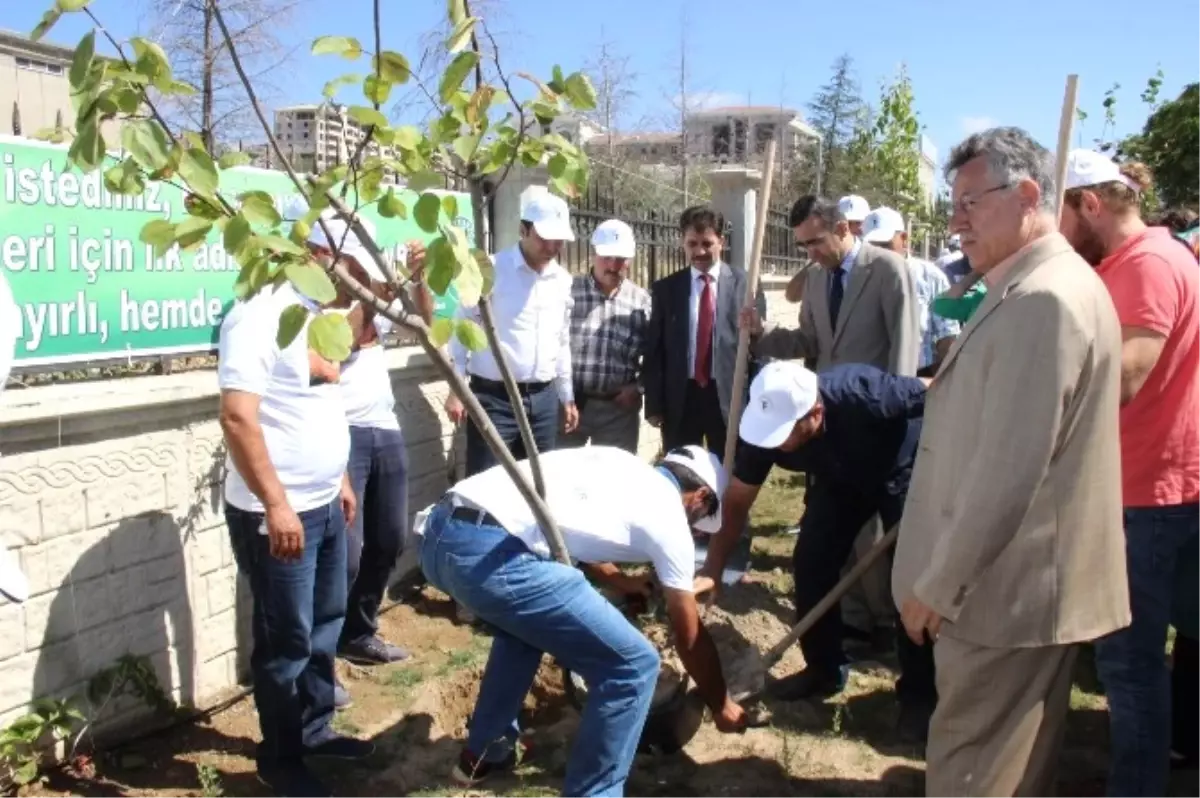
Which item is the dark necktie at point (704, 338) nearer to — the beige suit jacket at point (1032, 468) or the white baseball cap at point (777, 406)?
the white baseball cap at point (777, 406)

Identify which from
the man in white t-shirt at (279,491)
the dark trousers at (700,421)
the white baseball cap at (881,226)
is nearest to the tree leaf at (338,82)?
the man in white t-shirt at (279,491)

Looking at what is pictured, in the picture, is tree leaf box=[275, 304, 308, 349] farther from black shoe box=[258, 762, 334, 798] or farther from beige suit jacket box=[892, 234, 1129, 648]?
black shoe box=[258, 762, 334, 798]

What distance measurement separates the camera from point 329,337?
72.4 inches

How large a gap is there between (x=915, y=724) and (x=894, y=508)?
29.9 inches

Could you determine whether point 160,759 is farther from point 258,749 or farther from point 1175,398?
point 1175,398

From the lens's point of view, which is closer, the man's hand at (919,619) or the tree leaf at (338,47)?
the tree leaf at (338,47)

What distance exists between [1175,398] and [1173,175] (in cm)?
1281

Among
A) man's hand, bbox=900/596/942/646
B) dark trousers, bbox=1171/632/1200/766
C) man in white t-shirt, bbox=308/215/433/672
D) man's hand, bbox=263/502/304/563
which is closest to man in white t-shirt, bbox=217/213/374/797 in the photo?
man's hand, bbox=263/502/304/563

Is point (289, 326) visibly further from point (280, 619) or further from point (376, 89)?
point (280, 619)

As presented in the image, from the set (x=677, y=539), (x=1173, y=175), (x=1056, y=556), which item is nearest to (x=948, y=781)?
(x=1056, y=556)

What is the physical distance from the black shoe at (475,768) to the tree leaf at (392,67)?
2290 millimetres

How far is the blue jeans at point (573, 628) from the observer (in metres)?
3.07

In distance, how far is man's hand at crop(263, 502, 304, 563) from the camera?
3197mm

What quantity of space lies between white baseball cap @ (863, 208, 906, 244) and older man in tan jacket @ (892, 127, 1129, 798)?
4.46 m
